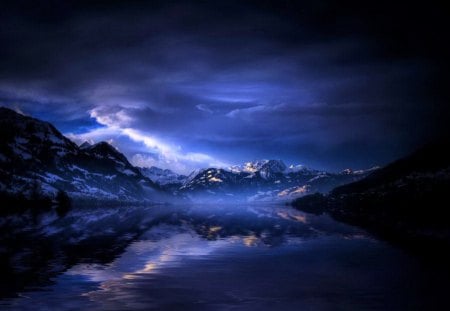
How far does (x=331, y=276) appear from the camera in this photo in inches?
1660

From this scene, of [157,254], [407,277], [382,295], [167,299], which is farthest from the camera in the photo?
[157,254]

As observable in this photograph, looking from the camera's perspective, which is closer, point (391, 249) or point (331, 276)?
point (331, 276)

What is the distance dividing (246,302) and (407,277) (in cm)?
1991

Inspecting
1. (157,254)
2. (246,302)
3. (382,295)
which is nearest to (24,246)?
(157,254)

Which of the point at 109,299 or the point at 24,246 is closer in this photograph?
the point at 109,299

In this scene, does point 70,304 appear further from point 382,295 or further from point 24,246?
point 24,246

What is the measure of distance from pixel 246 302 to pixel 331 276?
14364 millimetres

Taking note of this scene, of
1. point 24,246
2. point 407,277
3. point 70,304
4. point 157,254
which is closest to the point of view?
point 70,304

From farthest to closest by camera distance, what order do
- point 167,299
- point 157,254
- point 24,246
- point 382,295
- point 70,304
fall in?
point 24,246 → point 157,254 → point 382,295 → point 167,299 → point 70,304

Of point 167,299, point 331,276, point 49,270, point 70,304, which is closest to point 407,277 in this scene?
point 331,276

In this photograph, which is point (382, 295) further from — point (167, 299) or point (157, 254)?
point (157, 254)

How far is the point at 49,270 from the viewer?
42.3 metres

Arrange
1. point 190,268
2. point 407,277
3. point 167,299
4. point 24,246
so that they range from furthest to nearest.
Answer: point 24,246
point 190,268
point 407,277
point 167,299

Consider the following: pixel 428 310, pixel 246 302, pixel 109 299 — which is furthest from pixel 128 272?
pixel 428 310
